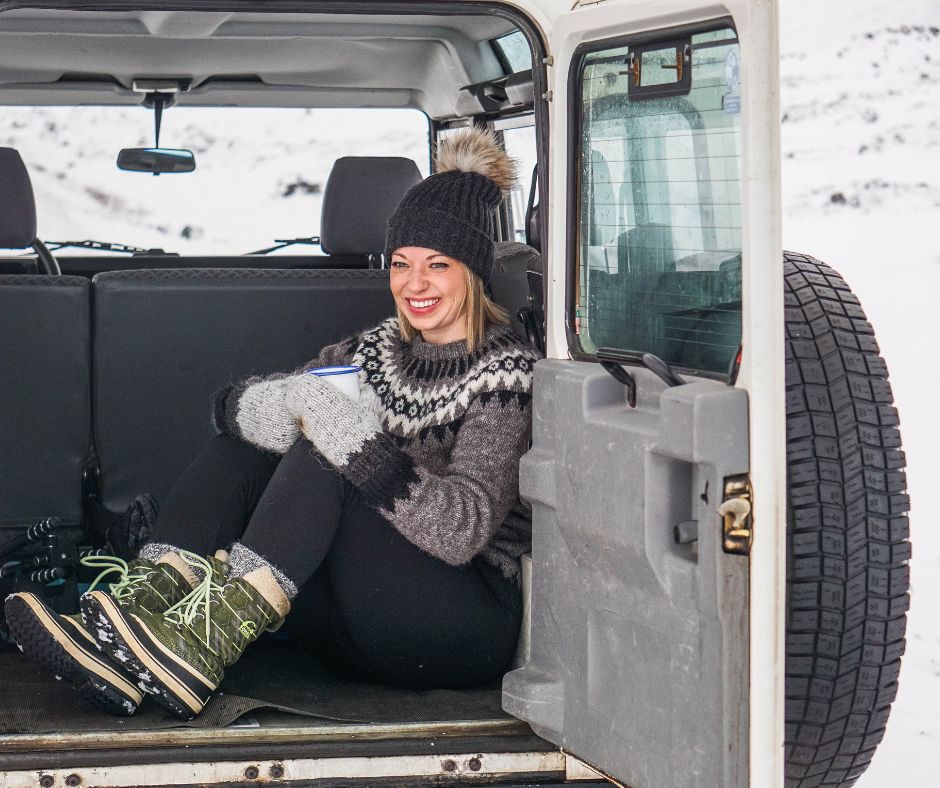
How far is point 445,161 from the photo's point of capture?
108 inches

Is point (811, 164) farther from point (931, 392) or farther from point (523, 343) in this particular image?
point (523, 343)

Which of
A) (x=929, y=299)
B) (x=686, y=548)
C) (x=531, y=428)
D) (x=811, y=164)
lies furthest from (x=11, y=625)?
(x=811, y=164)

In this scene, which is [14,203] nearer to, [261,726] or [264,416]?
[264,416]

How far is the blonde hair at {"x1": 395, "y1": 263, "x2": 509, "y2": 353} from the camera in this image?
2539 millimetres

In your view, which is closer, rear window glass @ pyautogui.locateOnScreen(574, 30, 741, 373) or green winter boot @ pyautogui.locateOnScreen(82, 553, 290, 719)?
rear window glass @ pyautogui.locateOnScreen(574, 30, 741, 373)

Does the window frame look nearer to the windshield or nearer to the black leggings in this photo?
the black leggings

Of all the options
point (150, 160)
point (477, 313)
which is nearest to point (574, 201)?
point (477, 313)

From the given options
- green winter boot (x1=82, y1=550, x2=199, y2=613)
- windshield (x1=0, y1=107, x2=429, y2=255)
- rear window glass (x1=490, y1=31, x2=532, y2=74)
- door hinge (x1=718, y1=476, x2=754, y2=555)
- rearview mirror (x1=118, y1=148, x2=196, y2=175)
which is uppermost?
windshield (x1=0, y1=107, x2=429, y2=255)

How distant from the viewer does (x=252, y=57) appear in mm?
3736

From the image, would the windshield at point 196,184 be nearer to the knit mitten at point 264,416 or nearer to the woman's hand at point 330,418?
the knit mitten at point 264,416

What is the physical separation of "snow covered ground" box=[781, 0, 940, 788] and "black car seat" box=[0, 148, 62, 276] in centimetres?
451

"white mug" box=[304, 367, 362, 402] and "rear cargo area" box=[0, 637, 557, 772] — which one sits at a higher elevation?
"white mug" box=[304, 367, 362, 402]

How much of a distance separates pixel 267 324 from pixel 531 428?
1019mm

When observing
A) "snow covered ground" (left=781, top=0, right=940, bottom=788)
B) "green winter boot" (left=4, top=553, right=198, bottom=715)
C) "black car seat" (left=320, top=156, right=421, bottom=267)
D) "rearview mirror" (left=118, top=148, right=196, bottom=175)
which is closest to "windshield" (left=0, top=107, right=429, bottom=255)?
"snow covered ground" (left=781, top=0, right=940, bottom=788)
